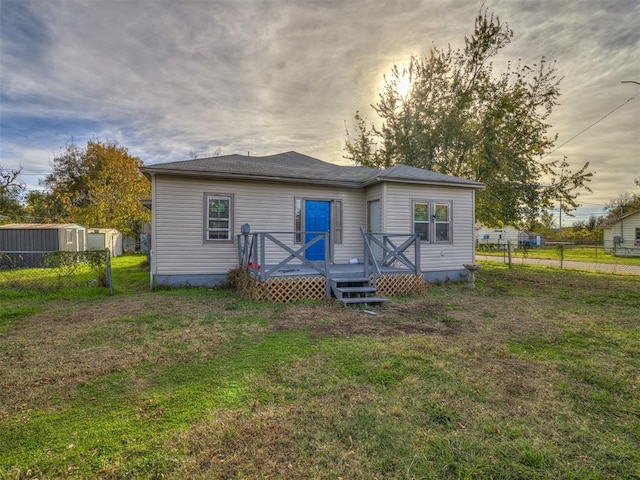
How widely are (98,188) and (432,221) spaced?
78.2 ft

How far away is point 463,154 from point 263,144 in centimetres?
1096

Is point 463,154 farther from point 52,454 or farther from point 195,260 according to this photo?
point 52,454

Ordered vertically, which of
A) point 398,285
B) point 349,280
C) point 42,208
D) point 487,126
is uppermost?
point 487,126

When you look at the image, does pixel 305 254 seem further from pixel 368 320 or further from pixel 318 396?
pixel 318 396

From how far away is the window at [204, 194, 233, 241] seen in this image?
8.90 metres

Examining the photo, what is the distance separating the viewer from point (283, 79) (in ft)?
36.4

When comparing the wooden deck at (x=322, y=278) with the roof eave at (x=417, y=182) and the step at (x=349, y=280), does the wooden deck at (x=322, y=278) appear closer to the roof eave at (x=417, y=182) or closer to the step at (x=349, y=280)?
the step at (x=349, y=280)

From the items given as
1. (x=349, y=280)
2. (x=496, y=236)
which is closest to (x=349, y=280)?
(x=349, y=280)

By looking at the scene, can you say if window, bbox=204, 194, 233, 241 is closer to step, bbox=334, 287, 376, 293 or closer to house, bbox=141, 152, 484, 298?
house, bbox=141, 152, 484, 298

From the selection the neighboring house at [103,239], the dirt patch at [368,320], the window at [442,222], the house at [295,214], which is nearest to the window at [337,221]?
the house at [295,214]

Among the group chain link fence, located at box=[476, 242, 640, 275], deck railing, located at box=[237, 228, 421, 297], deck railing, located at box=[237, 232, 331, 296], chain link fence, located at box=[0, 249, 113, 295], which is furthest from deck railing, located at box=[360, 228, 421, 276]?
chain link fence, located at box=[476, 242, 640, 275]

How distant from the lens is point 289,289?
7391mm

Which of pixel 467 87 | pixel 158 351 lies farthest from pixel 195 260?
pixel 467 87

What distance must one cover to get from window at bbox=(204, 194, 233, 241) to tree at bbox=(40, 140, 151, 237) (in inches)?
675
